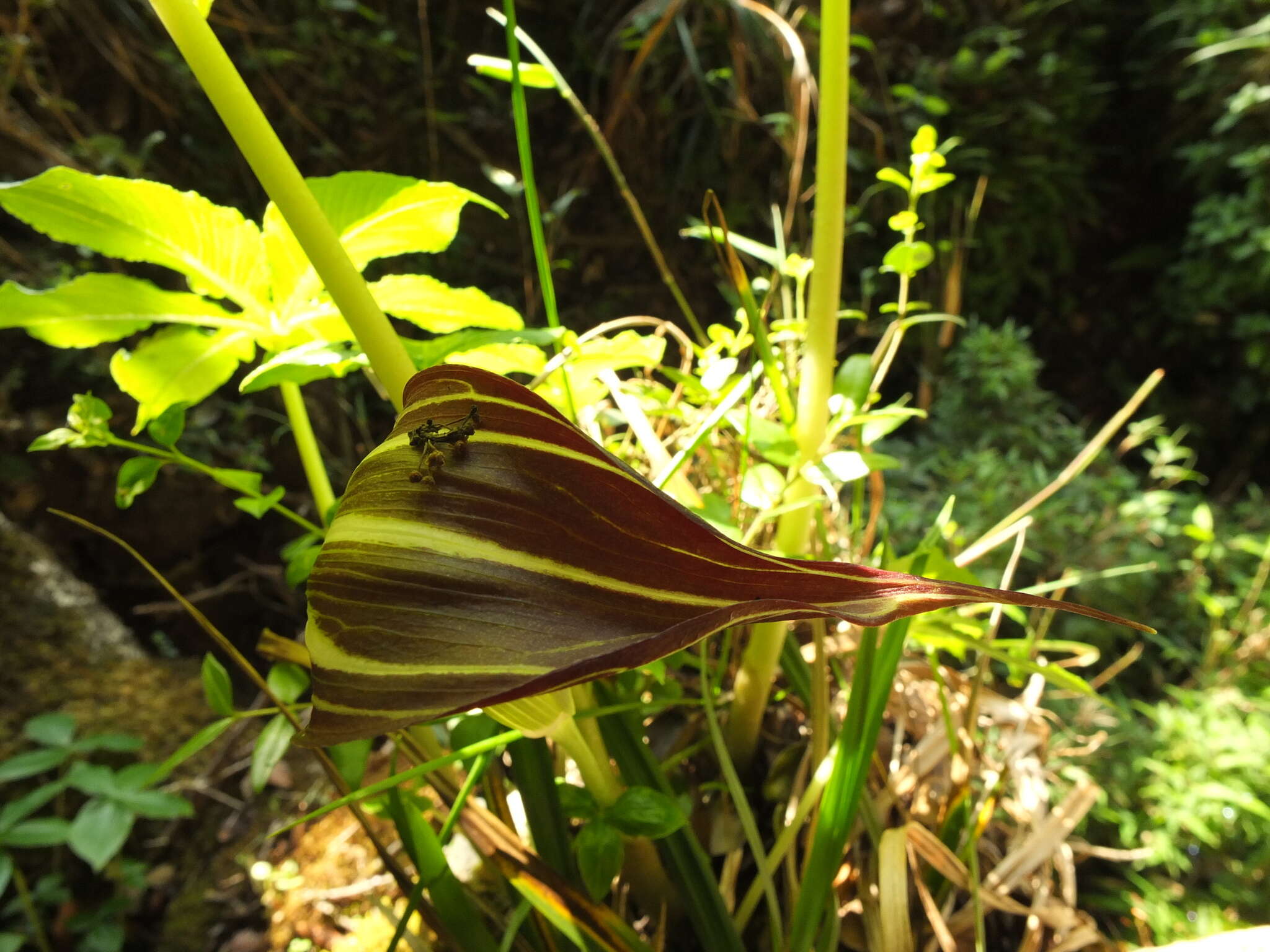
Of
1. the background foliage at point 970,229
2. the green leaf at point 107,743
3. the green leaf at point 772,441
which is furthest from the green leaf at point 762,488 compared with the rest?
the green leaf at point 107,743

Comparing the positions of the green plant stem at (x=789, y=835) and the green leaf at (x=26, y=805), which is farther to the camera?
the green leaf at (x=26, y=805)

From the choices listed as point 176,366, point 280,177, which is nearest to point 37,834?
point 176,366

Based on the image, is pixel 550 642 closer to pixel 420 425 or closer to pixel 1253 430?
pixel 420 425

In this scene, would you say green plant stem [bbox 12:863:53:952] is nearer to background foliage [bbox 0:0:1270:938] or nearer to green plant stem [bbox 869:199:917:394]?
background foliage [bbox 0:0:1270:938]

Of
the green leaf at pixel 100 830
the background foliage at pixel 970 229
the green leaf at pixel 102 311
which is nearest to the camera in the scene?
the green leaf at pixel 102 311

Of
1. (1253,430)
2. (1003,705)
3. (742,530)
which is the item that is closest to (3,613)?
(742,530)

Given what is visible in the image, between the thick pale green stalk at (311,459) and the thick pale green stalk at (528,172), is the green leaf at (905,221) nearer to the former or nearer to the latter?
the thick pale green stalk at (528,172)

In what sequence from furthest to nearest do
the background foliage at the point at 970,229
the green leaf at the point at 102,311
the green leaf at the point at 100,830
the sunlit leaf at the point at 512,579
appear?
the background foliage at the point at 970,229, the green leaf at the point at 100,830, the green leaf at the point at 102,311, the sunlit leaf at the point at 512,579
